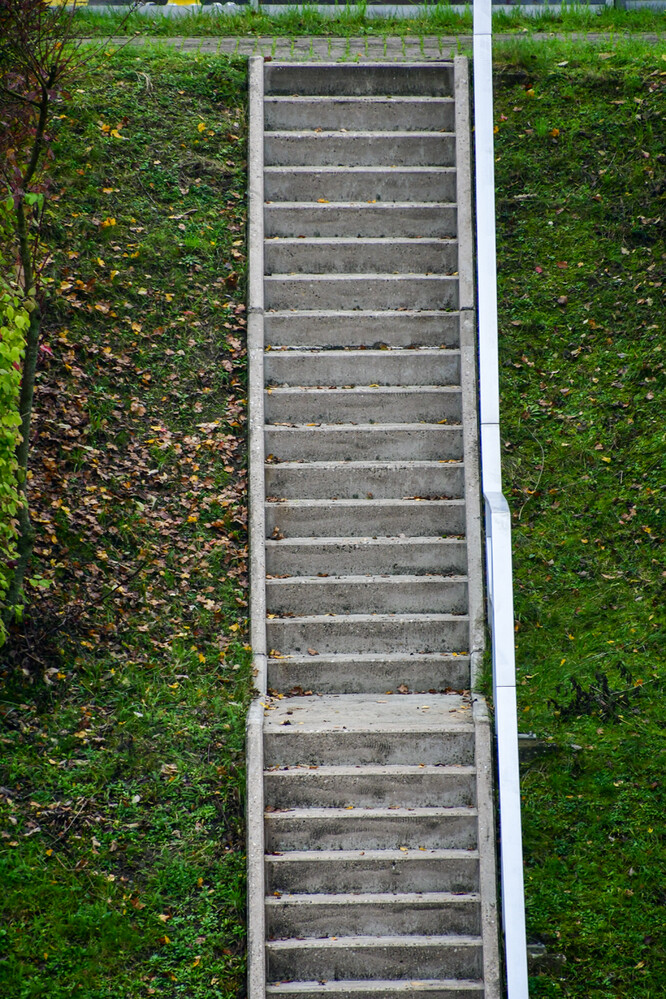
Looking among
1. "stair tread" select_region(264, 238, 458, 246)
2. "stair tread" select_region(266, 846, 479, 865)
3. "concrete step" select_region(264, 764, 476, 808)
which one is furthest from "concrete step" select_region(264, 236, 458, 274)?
"stair tread" select_region(266, 846, 479, 865)

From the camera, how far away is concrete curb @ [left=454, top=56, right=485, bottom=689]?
709 cm

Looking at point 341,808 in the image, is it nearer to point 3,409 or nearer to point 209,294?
point 3,409

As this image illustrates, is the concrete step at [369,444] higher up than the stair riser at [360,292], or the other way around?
the stair riser at [360,292]

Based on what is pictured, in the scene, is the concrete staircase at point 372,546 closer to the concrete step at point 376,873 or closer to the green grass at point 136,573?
the concrete step at point 376,873

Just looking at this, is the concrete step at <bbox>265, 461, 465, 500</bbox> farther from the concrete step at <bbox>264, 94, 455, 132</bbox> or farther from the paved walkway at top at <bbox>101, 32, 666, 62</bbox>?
the paved walkway at top at <bbox>101, 32, 666, 62</bbox>

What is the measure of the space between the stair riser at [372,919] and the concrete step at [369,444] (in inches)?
130

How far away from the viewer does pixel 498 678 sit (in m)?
5.13

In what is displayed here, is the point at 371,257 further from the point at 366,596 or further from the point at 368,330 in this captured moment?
the point at 366,596

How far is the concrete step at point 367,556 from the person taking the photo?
735cm

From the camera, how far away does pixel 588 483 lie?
24.8ft

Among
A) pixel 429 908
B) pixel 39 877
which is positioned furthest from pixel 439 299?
pixel 39 877

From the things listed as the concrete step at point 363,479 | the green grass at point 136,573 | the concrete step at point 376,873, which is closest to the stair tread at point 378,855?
the concrete step at point 376,873

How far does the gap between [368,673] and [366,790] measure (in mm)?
914

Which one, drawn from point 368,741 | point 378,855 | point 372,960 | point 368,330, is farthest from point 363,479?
point 372,960
